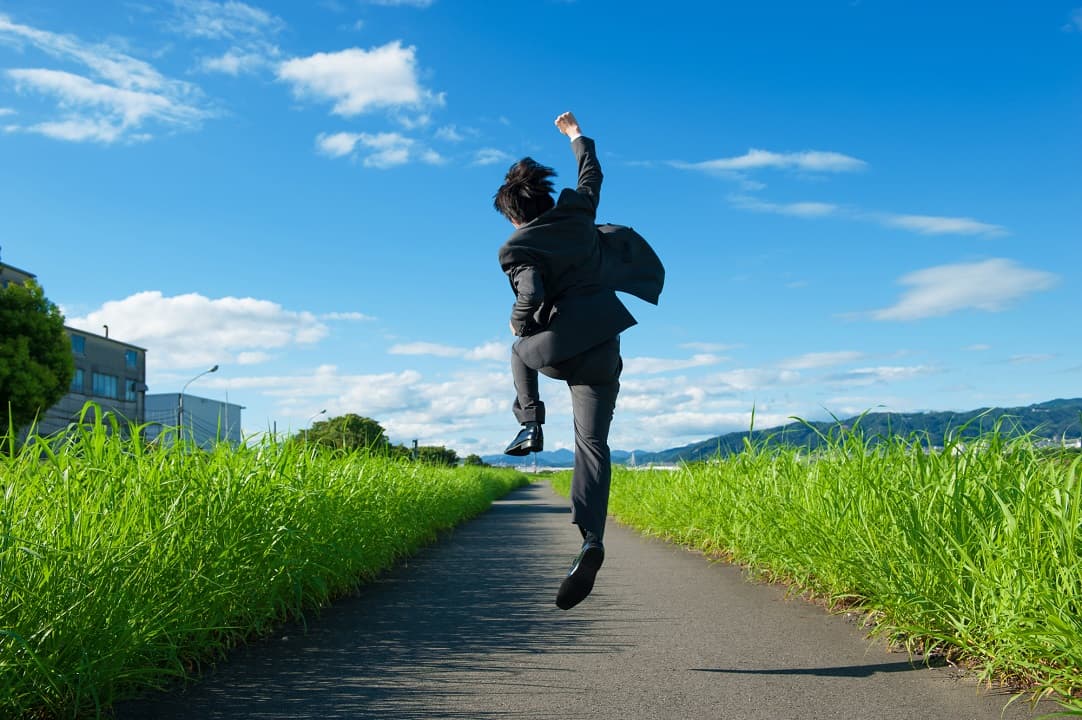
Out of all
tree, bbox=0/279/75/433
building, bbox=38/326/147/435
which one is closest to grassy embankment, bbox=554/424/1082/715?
tree, bbox=0/279/75/433

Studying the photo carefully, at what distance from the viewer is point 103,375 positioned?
5909cm

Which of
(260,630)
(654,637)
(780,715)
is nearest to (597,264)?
(654,637)

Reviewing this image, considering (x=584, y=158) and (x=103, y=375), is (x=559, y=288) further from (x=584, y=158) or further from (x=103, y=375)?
(x=103, y=375)

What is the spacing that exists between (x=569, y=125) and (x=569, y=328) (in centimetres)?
143

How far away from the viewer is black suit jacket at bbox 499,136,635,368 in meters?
3.74

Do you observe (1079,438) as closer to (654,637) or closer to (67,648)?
(654,637)

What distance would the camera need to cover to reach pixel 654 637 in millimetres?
4059

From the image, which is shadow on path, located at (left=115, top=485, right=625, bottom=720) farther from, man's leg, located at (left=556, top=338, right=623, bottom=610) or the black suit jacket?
the black suit jacket

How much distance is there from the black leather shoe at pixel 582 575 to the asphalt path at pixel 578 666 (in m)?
0.26

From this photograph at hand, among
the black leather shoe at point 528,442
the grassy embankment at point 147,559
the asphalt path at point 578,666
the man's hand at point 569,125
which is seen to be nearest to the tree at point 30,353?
the grassy embankment at point 147,559

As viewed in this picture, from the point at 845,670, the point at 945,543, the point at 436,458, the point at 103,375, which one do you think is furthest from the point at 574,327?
the point at 103,375

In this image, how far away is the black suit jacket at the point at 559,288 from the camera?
12.3ft

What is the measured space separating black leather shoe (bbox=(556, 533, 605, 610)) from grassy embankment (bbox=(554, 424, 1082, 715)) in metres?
1.42

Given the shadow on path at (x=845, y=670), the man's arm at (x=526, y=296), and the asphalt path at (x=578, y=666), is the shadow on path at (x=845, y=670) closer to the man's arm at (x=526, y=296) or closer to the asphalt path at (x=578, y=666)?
the asphalt path at (x=578, y=666)
